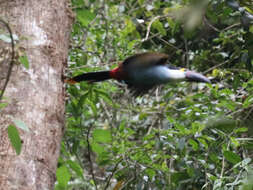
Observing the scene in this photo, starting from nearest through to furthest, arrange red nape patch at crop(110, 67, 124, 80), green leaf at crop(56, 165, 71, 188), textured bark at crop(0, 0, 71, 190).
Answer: textured bark at crop(0, 0, 71, 190), red nape patch at crop(110, 67, 124, 80), green leaf at crop(56, 165, 71, 188)

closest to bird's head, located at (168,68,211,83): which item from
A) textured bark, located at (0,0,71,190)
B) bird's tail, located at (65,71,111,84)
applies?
bird's tail, located at (65,71,111,84)

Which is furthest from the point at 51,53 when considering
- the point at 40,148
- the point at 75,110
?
the point at 75,110

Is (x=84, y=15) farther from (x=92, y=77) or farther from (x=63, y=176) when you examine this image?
(x=63, y=176)

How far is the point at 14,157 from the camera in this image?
1.36 m

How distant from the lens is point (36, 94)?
148cm

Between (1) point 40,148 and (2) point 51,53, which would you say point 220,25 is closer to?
(2) point 51,53

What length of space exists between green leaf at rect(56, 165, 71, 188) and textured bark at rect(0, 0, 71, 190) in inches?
23.2

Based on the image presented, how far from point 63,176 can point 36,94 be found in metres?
0.76

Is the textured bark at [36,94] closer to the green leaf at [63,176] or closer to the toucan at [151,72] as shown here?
the toucan at [151,72]

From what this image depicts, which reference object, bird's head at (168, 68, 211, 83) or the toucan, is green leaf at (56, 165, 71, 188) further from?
bird's head at (168, 68, 211, 83)

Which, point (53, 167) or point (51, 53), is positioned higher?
point (51, 53)

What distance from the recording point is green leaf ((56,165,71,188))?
2.09 m

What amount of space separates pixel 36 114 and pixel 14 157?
0.19 metres

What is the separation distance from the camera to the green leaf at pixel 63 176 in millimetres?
2094
